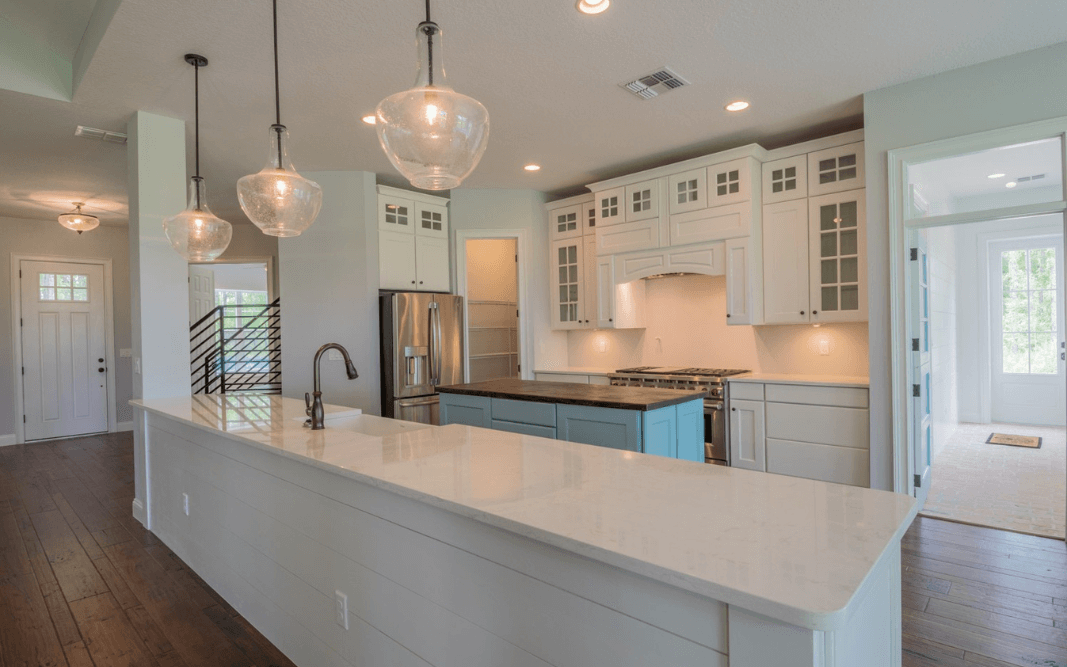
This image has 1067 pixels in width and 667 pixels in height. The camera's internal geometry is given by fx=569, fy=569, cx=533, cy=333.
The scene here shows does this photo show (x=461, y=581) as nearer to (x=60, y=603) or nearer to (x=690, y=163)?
(x=60, y=603)

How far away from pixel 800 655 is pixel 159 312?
4.00 m

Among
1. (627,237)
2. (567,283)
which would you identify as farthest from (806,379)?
(567,283)

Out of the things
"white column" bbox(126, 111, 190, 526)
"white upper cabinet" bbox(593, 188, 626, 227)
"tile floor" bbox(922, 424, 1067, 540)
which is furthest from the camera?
"white upper cabinet" bbox(593, 188, 626, 227)

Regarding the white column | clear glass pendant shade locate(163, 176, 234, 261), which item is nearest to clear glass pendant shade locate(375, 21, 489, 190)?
clear glass pendant shade locate(163, 176, 234, 261)

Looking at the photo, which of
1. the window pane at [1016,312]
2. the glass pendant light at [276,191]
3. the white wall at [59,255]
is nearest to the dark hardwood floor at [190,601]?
the glass pendant light at [276,191]

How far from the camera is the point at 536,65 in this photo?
3.12m

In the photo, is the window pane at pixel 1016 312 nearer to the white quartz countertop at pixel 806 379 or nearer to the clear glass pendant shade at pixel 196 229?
the white quartz countertop at pixel 806 379

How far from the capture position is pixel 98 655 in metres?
2.23

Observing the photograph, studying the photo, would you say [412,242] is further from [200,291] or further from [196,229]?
[200,291]

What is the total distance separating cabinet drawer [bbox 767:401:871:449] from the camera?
3.80 m

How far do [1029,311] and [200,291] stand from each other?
33.9 feet

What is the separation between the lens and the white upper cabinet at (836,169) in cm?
402

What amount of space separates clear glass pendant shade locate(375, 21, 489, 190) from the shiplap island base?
0.93 m

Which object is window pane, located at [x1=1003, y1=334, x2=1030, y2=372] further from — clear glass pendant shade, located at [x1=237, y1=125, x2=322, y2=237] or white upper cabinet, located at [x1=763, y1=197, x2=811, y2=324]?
clear glass pendant shade, located at [x1=237, y1=125, x2=322, y2=237]
